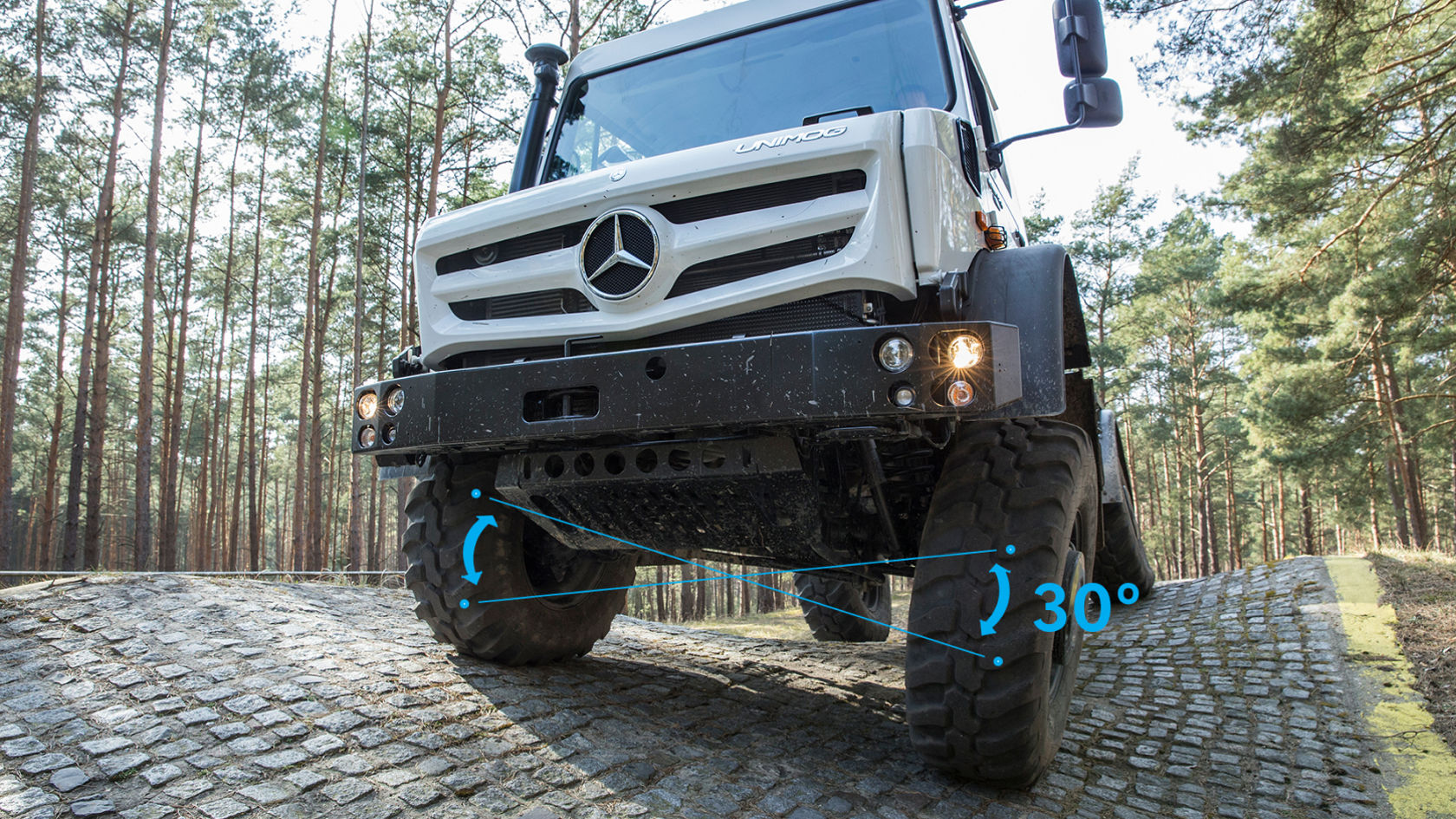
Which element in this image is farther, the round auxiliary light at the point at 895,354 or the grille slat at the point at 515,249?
the grille slat at the point at 515,249

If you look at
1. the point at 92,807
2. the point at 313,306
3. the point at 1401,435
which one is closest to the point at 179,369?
the point at 313,306

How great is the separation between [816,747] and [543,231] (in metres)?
2.34

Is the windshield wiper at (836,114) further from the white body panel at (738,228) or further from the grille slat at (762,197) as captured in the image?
the grille slat at (762,197)

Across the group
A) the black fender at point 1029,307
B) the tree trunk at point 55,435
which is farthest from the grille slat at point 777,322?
the tree trunk at point 55,435

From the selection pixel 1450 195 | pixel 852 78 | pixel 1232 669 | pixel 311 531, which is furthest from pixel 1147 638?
pixel 311 531

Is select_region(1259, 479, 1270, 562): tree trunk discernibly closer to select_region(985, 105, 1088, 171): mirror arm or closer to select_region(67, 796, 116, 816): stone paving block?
select_region(985, 105, 1088, 171): mirror arm

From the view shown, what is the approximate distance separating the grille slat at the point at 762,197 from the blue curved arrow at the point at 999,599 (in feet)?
4.35

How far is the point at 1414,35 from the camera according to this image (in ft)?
39.3

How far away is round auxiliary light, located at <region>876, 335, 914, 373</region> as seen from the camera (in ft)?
7.74

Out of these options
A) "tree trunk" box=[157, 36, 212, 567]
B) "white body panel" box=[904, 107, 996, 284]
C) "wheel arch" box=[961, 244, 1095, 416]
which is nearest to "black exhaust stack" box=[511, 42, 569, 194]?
"white body panel" box=[904, 107, 996, 284]

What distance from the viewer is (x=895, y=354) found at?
7.79ft

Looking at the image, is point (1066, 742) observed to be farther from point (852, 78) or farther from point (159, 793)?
point (159, 793)

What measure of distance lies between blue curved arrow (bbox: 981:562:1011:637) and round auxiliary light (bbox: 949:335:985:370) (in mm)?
707

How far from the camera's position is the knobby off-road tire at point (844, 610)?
705 centimetres
